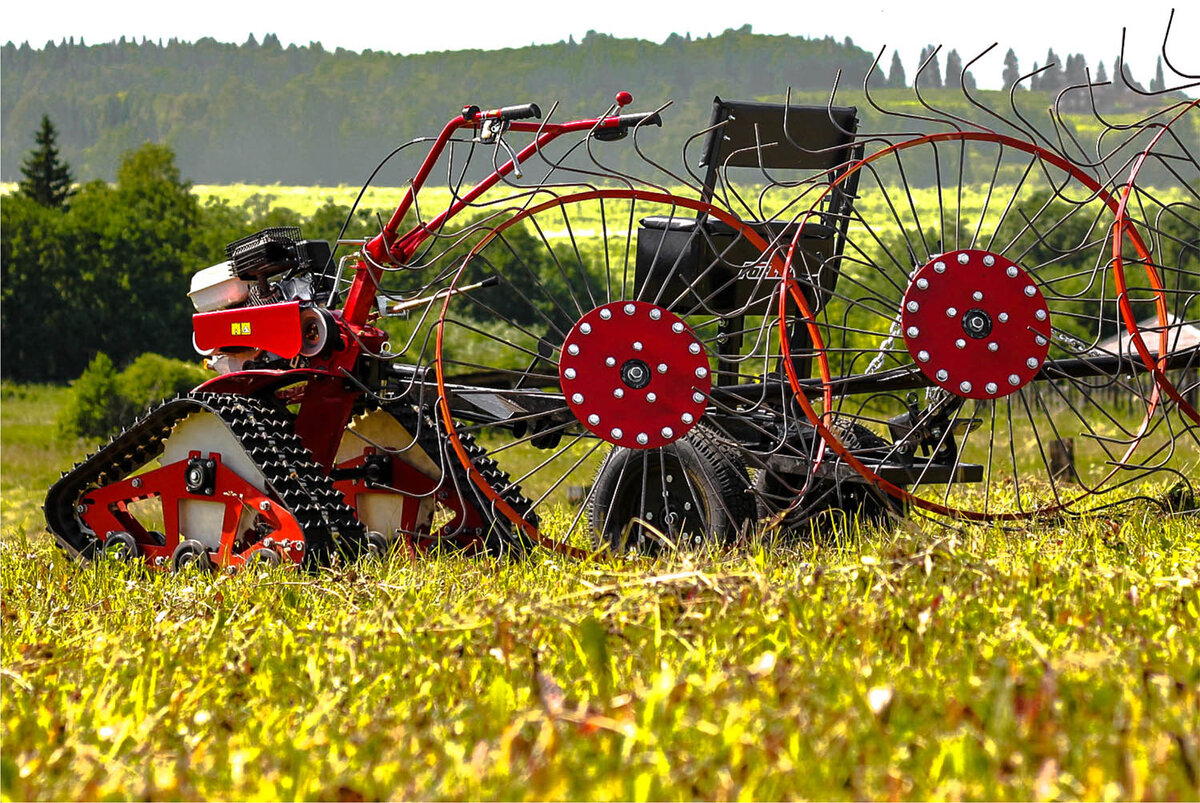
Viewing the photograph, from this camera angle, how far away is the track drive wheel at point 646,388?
404 cm

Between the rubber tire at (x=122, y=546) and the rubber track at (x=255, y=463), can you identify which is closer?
the rubber track at (x=255, y=463)

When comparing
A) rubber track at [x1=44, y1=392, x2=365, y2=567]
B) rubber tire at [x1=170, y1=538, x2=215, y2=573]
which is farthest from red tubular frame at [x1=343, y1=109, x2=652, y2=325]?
rubber tire at [x1=170, y1=538, x2=215, y2=573]

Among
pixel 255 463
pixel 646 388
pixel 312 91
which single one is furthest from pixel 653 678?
pixel 312 91

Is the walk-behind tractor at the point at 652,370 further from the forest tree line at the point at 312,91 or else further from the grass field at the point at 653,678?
the forest tree line at the point at 312,91

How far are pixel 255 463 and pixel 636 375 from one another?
1.43m

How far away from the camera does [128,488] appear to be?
5.18 metres

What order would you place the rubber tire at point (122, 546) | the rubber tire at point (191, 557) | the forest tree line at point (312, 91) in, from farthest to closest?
the forest tree line at point (312, 91)
the rubber tire at point (122, 546)
the rubber tire at point (191, 557)

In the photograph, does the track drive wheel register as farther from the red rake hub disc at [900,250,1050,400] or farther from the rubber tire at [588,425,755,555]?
the red rake hub disc at [900,250,1050,400]

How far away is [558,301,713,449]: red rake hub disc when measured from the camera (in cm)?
403

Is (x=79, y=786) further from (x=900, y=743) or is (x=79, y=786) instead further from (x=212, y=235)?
→ (x=212, y=235)

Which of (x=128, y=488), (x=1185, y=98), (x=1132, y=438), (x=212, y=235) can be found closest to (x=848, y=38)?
(x=1185, y=98)

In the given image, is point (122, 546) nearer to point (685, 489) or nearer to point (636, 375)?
point (685, 489)

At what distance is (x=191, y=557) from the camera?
484cm

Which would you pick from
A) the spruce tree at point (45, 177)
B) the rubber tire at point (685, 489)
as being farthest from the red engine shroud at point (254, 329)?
the spruce tree at point (45, 177)
